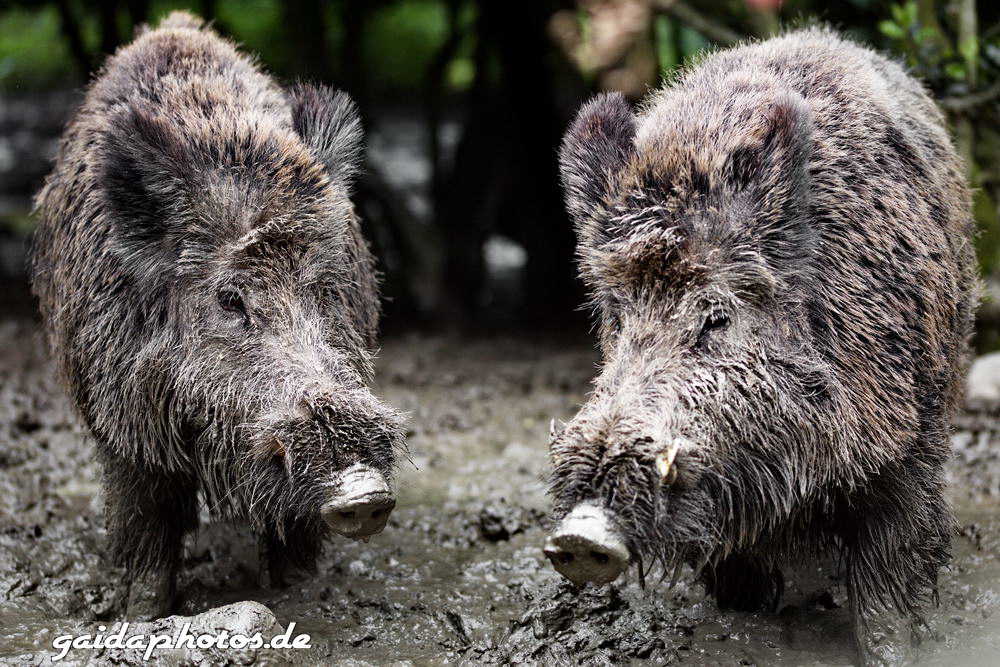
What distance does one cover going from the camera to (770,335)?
416cm

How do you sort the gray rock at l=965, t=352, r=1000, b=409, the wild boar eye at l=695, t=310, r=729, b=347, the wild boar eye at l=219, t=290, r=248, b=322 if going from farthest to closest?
the gray rock at l=965, t=352, r=1000, b=409, the wild boar eye at l=219, t=290, r=248, b=322, the wild boar eye at l=695, t=310, r=729, b=347

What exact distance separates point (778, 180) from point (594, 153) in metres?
0.75

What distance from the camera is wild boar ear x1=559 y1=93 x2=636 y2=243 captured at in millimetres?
4488

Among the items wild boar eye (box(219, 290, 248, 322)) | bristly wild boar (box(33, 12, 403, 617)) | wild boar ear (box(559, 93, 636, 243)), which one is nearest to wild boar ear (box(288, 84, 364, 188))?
bristly wild boar (box(33, 12, 403, 617))

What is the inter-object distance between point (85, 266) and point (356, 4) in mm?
8833

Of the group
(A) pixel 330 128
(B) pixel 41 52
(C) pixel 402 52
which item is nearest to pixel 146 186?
(A) pixel 330 128

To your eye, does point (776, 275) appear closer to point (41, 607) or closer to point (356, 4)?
point (41, 607)

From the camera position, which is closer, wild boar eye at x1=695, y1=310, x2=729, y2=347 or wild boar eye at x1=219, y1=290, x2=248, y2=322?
wild boar eye at x1=695, y1=310, x2=729, y2=347

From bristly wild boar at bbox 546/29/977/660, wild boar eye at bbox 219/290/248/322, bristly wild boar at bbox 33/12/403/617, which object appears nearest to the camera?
bristly wild boar at bbox 546/29/977/660

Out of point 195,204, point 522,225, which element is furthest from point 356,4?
point 195,204

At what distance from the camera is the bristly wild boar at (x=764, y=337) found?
3.88 m

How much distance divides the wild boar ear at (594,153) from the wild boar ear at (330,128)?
3.63 feet

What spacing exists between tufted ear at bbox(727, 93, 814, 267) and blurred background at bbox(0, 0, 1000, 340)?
7.86 ft

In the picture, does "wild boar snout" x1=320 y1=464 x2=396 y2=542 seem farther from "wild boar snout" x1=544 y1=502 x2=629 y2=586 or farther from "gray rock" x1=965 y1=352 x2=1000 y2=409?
"gray rock" x1=965 y1=352 x2=1000 y2=409
